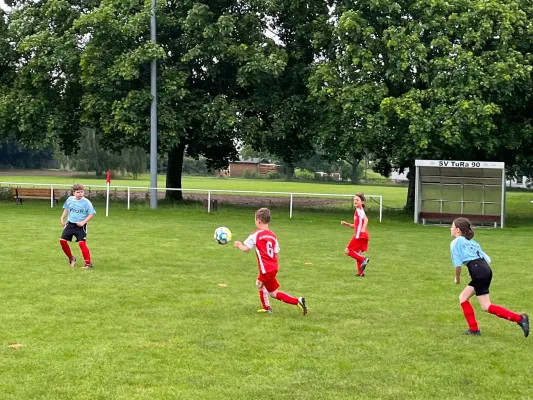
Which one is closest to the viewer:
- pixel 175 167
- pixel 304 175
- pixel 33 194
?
pixel 33 194

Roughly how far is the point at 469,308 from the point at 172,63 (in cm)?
2302

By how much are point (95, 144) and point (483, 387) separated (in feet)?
201

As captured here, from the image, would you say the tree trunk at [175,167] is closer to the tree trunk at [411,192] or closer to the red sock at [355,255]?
the tree trunk at [411,192]

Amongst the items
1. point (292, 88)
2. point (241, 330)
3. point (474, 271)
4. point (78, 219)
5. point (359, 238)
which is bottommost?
point (241, 330)

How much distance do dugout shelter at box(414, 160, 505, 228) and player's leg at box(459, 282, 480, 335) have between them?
1615cm

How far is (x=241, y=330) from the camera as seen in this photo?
7883 mm

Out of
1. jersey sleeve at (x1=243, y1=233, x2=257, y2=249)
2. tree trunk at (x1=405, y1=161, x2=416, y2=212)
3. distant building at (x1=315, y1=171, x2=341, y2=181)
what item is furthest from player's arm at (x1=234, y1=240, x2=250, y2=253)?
distant building at (x1=315, y1=171, x2=341, y2=181)

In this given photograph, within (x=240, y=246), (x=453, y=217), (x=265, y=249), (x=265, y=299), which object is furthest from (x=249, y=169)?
(x=240, y=246)

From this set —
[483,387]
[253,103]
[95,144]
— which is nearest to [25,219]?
[253,103]

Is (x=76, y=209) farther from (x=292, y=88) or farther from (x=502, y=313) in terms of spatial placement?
(x=292, y=88)

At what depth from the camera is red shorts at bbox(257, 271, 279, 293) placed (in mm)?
8578

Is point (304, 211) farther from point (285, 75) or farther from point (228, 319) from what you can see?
point (228, 319)

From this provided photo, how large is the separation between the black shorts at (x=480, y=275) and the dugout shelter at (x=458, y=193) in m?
16.3

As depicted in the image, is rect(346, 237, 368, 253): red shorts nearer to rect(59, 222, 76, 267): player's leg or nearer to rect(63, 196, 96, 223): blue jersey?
rect(63, 196, 96, 223): blue jersey
